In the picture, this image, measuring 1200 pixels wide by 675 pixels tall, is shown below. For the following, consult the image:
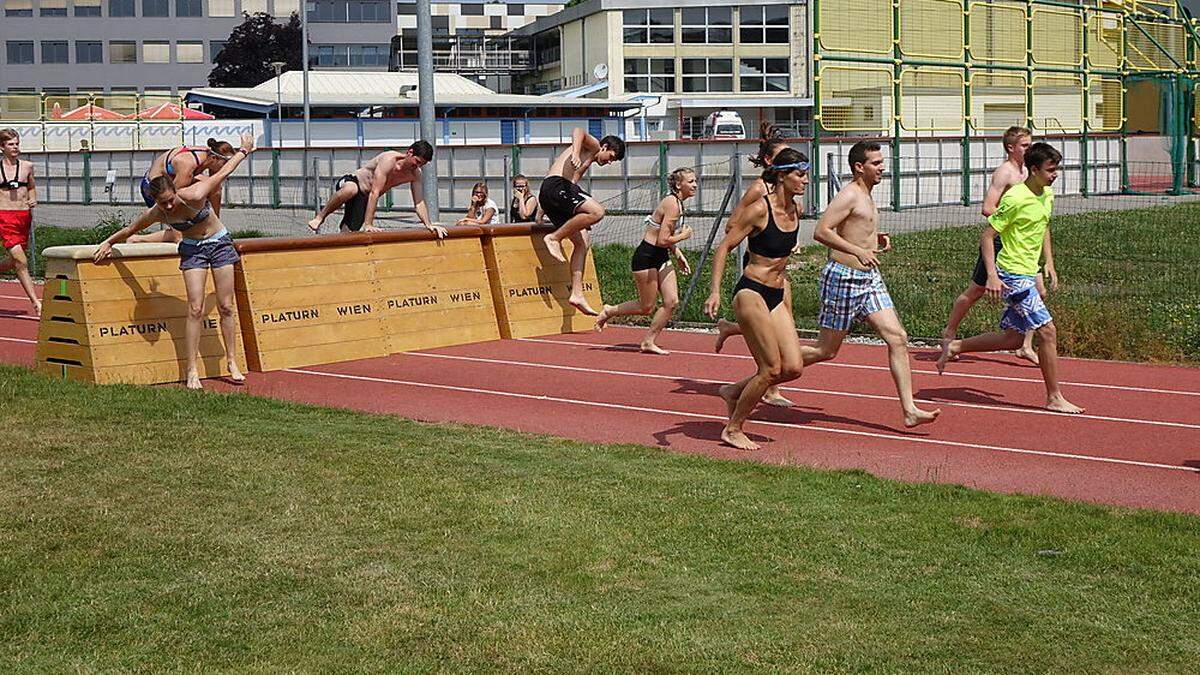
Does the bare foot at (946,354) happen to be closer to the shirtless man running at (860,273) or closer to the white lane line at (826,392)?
the white lane line at (826,392)

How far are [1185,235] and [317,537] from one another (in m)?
18.8

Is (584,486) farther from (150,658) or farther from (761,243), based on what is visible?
(150,658)

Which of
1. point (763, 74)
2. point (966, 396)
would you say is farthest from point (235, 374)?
point (763, 74)

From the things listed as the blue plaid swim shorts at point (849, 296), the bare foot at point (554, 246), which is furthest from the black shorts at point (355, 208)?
the blue plaid swim shorts at point (849, 296)

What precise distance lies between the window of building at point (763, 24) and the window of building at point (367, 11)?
100ft

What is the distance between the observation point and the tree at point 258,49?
96.4m

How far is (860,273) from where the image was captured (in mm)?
10922

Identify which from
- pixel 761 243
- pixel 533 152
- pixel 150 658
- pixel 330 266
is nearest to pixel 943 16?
pixel 533 152

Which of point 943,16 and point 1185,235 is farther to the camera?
point 943,16

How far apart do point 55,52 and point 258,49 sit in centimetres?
1626

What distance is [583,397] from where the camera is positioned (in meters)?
12.8

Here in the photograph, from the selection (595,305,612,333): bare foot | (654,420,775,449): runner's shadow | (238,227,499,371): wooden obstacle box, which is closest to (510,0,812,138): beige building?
(238,227,499,371): wooden obstacle box

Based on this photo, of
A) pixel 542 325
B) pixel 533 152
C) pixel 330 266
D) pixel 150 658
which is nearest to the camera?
pixel 150 658

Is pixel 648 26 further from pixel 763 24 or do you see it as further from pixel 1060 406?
pixel 1060 406
